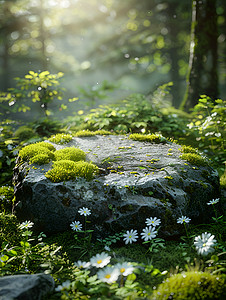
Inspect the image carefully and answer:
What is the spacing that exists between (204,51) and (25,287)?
7.78 meters

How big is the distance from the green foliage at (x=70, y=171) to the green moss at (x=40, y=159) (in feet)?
0.68

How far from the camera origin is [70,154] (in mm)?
3586

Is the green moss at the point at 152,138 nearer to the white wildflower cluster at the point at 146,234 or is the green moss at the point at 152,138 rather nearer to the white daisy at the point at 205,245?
the white wildflower cluster at the point at 146,234

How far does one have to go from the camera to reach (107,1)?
13484 mm

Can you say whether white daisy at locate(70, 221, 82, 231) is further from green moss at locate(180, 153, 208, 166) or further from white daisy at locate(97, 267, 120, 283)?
green moss at locate(180, 153, 208, 166)

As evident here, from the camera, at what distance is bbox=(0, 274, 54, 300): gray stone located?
1.73 m

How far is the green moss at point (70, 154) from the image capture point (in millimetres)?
3533

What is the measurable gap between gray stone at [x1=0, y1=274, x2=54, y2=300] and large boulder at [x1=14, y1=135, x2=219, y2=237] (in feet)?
3.06

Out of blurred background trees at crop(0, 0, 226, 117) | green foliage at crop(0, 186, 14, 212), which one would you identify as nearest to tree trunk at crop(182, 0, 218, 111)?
blurred background trees at crop(0, 0, 226, 117)

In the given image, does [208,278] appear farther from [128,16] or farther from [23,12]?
[128,16]

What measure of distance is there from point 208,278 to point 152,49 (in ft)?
41.1

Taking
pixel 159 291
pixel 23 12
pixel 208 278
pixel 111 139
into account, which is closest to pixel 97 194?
pixel 159 291

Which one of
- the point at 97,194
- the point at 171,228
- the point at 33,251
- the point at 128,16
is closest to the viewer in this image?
the point at 33,251

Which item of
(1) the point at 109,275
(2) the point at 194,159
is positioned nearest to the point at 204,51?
(2) the point at 194,159
